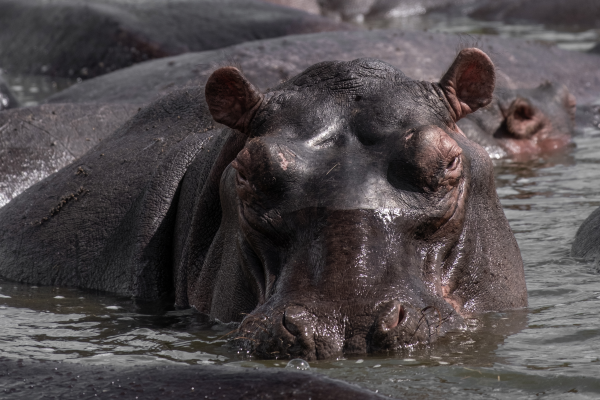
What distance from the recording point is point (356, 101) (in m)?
4.21

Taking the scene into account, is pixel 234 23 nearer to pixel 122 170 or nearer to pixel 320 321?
pixel 122 170

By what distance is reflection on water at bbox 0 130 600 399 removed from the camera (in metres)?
3.45

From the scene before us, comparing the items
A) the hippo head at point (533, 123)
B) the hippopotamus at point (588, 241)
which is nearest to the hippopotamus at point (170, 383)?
the hippopotamus at point (588, 241)

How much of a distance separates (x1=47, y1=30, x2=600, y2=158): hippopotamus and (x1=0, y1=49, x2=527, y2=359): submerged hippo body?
3.32 metres

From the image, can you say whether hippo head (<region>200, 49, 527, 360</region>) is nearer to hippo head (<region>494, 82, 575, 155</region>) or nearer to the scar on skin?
the scar on skin

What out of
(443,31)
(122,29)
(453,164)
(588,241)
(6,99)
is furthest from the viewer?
(443,31)

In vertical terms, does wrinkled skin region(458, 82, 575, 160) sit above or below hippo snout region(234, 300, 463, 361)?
above

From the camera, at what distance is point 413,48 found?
10.0 m

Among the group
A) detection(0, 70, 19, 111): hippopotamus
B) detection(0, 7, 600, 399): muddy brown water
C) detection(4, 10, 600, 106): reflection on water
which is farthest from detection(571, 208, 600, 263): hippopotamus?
detection(0, 70, 19, 111): hippopotamus

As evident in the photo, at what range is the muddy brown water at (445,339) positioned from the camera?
3449 mm

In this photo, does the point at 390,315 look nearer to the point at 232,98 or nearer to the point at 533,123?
the point at 232,98

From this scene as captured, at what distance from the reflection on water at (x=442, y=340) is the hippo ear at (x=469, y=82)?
86 cm

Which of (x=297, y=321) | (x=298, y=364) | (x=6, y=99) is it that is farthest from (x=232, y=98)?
(x=6, y=99)

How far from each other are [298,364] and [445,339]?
573 mm
